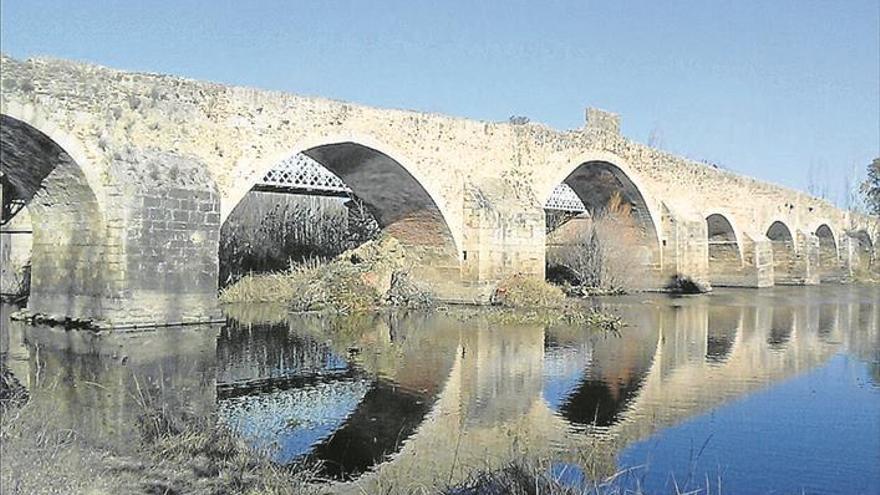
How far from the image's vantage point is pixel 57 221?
14508mm

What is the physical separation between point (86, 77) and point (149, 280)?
133 inches

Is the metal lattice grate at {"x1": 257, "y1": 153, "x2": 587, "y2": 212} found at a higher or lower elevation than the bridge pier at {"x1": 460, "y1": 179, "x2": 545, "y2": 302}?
higher

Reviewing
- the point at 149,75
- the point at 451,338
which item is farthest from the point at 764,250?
the point at 149,75

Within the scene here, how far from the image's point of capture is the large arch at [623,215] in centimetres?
2630

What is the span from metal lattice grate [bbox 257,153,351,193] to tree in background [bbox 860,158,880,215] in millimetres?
38059

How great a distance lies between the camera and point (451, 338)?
14000 mm

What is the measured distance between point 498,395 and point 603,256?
16.4m

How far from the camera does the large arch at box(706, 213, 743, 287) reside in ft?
107

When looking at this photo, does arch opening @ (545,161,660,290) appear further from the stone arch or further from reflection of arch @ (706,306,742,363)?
the stone arch

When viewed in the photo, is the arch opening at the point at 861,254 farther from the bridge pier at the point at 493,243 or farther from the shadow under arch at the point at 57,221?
the shadow under arch at the point at 57,221

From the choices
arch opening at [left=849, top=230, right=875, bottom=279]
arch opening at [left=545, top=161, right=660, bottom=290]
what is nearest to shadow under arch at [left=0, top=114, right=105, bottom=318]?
arch opening at [left=545, top=161, right=660, bottom=290]

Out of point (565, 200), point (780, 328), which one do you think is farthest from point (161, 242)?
point (565, 200)

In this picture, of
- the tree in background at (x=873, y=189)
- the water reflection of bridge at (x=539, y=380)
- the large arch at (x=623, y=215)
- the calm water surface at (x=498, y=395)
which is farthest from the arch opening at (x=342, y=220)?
the tree in background at (x=873, y=189)

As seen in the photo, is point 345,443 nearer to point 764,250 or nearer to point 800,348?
point 800,348
